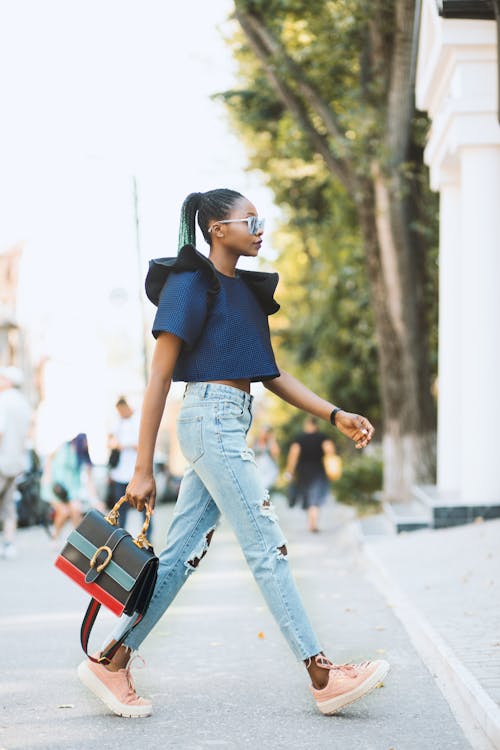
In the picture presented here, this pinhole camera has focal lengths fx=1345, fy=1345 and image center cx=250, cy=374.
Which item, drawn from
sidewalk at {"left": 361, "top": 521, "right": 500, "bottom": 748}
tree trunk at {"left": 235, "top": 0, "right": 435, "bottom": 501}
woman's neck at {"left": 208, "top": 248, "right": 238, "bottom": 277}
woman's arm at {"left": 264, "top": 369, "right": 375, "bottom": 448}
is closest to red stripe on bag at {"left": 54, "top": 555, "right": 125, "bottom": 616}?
woman's arm at {"left": 264, "top": 369, "right": 375, "bottom": 448}

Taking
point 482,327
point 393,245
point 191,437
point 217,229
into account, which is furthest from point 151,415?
point 393,245

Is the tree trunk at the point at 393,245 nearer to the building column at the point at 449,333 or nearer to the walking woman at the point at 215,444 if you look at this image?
the building column at the point at 449,333

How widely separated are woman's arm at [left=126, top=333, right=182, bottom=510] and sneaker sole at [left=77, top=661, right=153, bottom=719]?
2.37 ft

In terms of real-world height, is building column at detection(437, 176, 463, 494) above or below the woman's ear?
below

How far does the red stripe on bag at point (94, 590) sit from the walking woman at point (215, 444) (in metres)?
0.20

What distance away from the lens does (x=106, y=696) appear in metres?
5.16

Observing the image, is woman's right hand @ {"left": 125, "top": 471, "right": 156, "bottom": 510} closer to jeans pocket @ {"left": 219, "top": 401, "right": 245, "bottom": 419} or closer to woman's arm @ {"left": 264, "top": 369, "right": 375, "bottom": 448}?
jeans pocket @ {"left": 219, "top": 401, "right": 245, "bottom": 419}

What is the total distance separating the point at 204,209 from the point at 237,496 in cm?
116

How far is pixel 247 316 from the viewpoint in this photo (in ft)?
16.9

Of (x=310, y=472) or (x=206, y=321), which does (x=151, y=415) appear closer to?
(x=206, y=321)

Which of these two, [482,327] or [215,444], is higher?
[215,444]

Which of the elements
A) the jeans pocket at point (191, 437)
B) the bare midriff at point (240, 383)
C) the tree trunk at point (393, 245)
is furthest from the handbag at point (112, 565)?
the tree trunk at point (393, 245)

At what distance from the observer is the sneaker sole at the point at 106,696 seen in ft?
16.9

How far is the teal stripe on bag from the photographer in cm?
491
